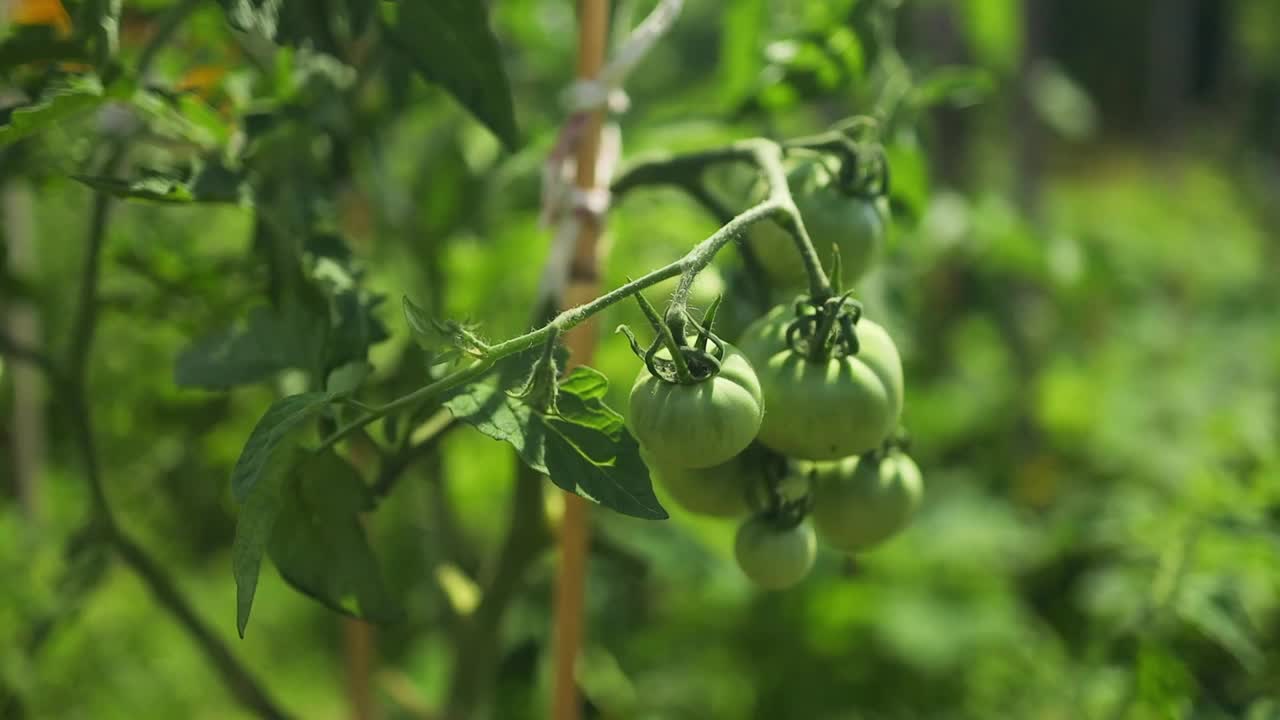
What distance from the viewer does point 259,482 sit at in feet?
1.69

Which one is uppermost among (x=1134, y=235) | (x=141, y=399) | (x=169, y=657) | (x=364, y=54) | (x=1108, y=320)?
(x=364, y=54)

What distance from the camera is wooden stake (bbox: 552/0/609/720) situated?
0.82 metres

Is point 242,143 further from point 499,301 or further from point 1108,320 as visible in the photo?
point 1108,320

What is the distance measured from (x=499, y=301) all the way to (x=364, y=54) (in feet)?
1.25

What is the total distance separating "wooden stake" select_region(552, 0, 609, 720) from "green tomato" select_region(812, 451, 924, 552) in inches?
7.7

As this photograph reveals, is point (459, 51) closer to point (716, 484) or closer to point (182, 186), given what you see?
point (182, 186)

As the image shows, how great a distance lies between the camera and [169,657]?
1877 millimetres

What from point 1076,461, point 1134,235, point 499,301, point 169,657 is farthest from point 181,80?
point 1134,235

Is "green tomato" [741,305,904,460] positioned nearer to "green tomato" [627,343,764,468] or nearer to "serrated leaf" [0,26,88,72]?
"green tomato" [627,343,764,468]

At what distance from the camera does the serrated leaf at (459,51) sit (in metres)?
0.68

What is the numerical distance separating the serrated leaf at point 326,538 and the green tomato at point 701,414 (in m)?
0.16

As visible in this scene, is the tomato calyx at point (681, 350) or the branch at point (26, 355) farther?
the branch at point (26, 355)

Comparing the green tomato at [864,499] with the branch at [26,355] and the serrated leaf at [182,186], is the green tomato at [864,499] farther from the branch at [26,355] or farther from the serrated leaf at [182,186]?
the branch at [26,355]

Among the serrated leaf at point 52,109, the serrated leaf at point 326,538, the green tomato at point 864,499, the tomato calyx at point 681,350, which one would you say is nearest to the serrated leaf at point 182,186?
the serrated leaf at point 52,109
